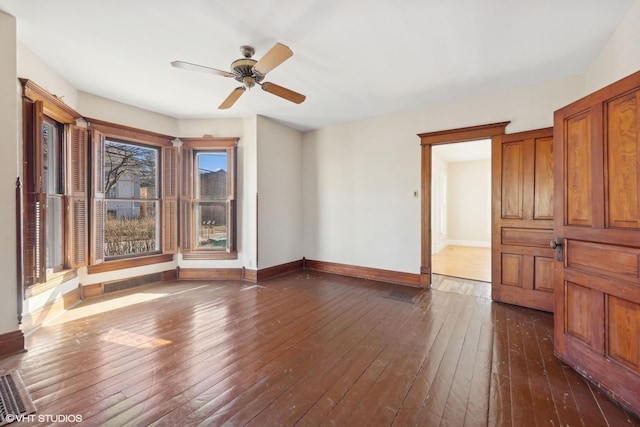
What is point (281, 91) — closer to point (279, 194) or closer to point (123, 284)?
point (279, 194)

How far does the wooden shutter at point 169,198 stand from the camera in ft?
15.0

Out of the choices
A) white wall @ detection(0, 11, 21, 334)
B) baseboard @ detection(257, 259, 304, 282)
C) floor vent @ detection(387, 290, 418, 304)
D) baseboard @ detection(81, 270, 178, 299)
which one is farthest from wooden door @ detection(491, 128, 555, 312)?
white wall @ detection(0, 11, 21, 334)

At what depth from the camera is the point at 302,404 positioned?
171 cm

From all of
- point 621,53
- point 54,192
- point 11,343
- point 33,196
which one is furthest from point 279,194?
point 621,53

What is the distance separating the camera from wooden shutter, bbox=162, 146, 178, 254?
4562 mm

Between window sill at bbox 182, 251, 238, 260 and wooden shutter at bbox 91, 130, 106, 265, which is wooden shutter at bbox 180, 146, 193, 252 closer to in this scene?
window sill at bbox 182, 251, 238, 260

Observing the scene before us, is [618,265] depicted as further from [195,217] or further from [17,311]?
[195,217]

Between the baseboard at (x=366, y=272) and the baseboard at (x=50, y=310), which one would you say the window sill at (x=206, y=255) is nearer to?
the baseboard at (x=50, y=310)

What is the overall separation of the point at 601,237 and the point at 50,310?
5.30 metres

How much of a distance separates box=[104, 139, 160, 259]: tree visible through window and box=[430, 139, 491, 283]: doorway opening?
611 centimetres

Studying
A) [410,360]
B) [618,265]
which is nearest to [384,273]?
[410,360]

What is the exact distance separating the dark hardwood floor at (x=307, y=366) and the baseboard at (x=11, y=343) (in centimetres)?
8

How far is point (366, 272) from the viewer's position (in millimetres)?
4824

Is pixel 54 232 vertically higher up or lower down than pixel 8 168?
lower down
